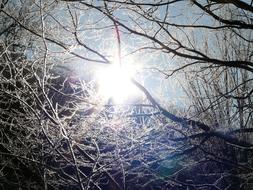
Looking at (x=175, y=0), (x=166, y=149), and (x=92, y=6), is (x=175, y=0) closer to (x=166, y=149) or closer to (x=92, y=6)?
(x=92, y=6)

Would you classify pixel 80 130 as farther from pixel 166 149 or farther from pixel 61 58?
pixel 166 149

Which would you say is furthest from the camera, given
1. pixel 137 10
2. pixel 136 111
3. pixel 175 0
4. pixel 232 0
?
pixel 136 111

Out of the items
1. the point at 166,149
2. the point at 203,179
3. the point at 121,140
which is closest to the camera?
the point at 121,140

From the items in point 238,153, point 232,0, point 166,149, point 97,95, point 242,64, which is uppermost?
point 232,0

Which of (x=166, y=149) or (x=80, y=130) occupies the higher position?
(x=80, y=130)

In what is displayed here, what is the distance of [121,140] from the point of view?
425 cm

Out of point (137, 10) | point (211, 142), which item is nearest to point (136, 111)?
point (137, 10)

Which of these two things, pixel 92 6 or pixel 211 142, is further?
pixel 211 142

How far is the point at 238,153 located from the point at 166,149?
4.65 metres

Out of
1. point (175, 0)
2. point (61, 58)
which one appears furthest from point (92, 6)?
point (61, 58)

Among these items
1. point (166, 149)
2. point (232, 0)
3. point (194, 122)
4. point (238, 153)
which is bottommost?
point (238, 153)

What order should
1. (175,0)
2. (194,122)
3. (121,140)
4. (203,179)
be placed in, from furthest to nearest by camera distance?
(203,179) → (194,122) → (121,140) → (175,0)

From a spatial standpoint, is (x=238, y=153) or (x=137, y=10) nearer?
(x=137, y=10)

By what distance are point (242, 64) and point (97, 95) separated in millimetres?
1745
